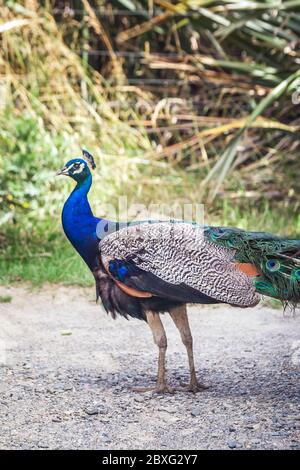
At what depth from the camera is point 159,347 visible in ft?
10.8

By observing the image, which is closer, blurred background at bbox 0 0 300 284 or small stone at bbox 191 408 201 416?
small stone at bbox 191 408 201 416

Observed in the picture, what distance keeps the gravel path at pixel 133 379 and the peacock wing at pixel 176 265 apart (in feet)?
1.39

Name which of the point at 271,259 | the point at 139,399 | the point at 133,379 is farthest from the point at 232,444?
the point at 133,379

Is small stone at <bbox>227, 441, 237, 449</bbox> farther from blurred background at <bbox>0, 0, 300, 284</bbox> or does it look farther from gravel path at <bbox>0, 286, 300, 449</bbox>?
blurred background at <bbox>0, 0, 300, 284</bbox>

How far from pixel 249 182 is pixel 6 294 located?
2399mm

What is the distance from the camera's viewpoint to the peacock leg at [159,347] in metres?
3.27

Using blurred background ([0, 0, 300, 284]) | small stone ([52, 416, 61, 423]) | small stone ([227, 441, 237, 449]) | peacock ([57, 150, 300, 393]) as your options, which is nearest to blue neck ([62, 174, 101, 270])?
peacock ([57, 150, 300, 393])

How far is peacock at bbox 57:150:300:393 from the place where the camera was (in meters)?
3.12

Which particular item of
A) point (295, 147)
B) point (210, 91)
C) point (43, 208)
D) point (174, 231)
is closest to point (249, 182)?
point (295, 147)

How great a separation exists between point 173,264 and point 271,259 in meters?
0.37

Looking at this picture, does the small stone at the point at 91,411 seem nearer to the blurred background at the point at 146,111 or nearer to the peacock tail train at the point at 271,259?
the peacock tail train at the point at 271,259

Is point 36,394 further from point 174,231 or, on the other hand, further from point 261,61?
point 261,61

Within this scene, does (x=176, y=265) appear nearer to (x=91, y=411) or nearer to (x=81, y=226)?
(x=81, y=226)

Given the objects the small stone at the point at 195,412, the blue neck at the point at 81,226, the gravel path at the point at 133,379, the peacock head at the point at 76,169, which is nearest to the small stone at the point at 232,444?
the gravel path at the point at 133,379
